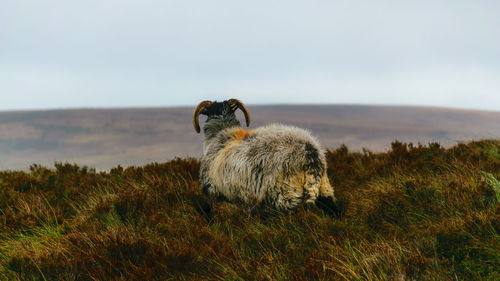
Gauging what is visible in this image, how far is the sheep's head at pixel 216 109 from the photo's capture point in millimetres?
6864

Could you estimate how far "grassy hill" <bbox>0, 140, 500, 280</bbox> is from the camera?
3.72m

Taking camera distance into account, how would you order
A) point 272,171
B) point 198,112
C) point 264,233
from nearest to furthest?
point 264,233 → point 272,171 → point 198,112

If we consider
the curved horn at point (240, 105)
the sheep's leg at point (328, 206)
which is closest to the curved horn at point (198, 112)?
the curved horn at point (240, 105)

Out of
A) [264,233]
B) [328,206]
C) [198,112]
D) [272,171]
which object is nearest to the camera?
[264,233]

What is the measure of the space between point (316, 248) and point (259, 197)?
3.83 ft

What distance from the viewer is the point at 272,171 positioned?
5258 millimetres

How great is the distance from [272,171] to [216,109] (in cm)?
207

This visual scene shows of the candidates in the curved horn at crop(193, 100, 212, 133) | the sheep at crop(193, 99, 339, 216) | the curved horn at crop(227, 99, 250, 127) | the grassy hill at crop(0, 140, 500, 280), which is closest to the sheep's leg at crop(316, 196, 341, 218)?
the sheep at crop(193, 99, 339, 216)

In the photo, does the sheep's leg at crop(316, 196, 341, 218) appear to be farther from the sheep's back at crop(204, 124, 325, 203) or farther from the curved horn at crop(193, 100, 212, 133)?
the curved horn at crop(193, 100, 212, 133)

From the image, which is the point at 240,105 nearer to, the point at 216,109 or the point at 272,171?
the point at 216,109

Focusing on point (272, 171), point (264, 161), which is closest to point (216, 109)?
point (264, 161)

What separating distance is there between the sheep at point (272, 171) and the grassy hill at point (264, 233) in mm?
197

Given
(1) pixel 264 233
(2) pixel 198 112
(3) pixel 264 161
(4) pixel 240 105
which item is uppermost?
(4) pixel 240 105

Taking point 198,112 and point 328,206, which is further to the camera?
point 198,112
